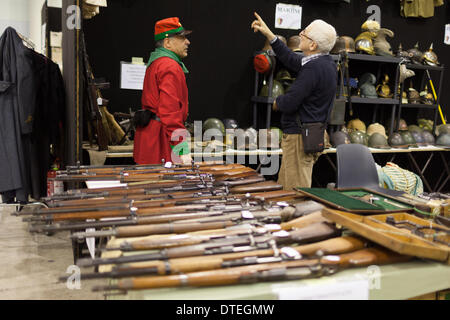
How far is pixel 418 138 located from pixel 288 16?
2622 mm

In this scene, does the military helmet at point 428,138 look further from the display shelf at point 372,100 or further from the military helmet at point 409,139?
the display shelf at point 372,100

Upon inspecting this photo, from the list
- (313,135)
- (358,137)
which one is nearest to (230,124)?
(313,135)

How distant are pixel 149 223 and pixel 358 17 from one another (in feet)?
18.7

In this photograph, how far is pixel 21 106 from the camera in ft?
12.0

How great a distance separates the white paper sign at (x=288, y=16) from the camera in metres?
5.77

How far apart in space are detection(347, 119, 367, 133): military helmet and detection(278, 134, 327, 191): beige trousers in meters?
2.32

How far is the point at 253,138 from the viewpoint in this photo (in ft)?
16.5

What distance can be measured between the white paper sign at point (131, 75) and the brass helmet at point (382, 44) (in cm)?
324

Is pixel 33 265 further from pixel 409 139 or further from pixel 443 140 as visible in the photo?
pixel 443 140

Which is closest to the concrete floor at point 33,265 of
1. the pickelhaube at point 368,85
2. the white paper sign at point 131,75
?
the white paper sign at point 131,75
